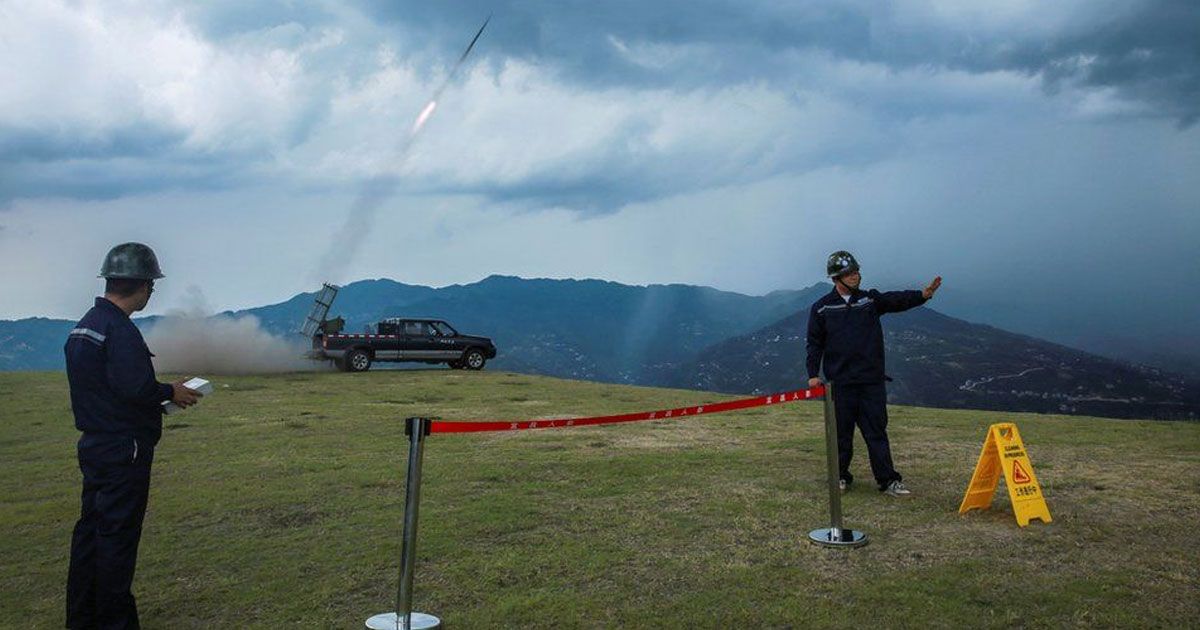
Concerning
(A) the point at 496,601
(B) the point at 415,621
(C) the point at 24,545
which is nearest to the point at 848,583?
(A) the point at 496,601

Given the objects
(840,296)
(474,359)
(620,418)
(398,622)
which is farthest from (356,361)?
(398,622)

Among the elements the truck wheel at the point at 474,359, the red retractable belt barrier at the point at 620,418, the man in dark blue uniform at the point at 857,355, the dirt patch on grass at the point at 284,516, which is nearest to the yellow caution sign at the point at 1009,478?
the man in dark blue uniform at the point at 857,355

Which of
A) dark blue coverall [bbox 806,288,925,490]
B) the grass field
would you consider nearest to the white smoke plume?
the grass field

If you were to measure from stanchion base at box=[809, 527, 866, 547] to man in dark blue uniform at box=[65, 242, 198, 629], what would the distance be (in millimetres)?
4585

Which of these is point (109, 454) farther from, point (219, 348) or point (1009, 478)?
point (219, 348)

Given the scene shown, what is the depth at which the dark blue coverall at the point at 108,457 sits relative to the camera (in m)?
4.54

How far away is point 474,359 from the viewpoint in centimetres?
2842

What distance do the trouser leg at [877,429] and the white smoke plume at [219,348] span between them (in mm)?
23473

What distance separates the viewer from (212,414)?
1520 cm

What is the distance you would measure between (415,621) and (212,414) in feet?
40.4

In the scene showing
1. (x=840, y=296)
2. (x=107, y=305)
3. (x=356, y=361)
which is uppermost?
(x=840, y=296)

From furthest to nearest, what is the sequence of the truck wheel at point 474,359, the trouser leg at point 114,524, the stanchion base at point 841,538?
1. the truck wheel at point 474,359
2. the stanchion base at point 841,538
3. the trouser leg at point 114,524

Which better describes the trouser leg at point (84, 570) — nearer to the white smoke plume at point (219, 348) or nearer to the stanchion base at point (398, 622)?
the stanchion base at point (398, 622)

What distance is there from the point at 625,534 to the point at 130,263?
4045mm
